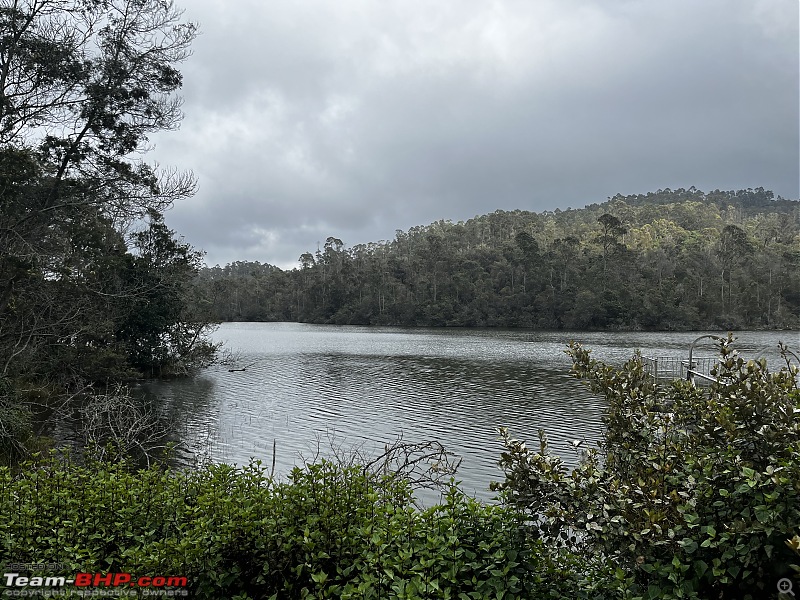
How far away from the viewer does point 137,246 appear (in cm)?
2606

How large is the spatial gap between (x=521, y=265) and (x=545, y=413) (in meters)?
73.3

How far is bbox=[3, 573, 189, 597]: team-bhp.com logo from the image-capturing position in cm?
336

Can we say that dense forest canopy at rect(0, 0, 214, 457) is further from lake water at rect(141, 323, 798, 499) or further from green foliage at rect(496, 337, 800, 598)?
green foliage at rect(496, 337, 800, 598)

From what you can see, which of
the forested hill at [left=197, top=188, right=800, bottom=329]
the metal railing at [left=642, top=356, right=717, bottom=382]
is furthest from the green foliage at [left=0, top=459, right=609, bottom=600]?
the forested hill at [left=197, top=188, right=800, bottom=329]

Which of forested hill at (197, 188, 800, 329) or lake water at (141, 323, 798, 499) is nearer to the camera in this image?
lake water at (141, 323, 798, 499)

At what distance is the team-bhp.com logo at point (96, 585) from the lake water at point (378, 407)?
12.4ft

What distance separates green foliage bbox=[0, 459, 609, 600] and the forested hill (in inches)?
2329

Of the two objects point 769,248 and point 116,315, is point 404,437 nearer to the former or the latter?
point 116,315

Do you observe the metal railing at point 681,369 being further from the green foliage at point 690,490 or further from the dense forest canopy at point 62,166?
the dense forest canopy at point 62,166

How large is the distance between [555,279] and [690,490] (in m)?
84.6

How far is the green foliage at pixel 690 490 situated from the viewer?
286cm

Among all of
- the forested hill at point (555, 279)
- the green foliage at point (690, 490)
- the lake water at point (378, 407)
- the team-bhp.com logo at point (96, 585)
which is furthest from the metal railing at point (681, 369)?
the forested hill at point (555, 279)

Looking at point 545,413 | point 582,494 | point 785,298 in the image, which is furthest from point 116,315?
point 785,298

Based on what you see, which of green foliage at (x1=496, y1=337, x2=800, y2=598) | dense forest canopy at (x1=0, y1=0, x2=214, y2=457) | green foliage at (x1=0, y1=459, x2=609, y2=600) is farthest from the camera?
dense forest canopy at (x1=0, y1=0, x2=214, y2=457)
